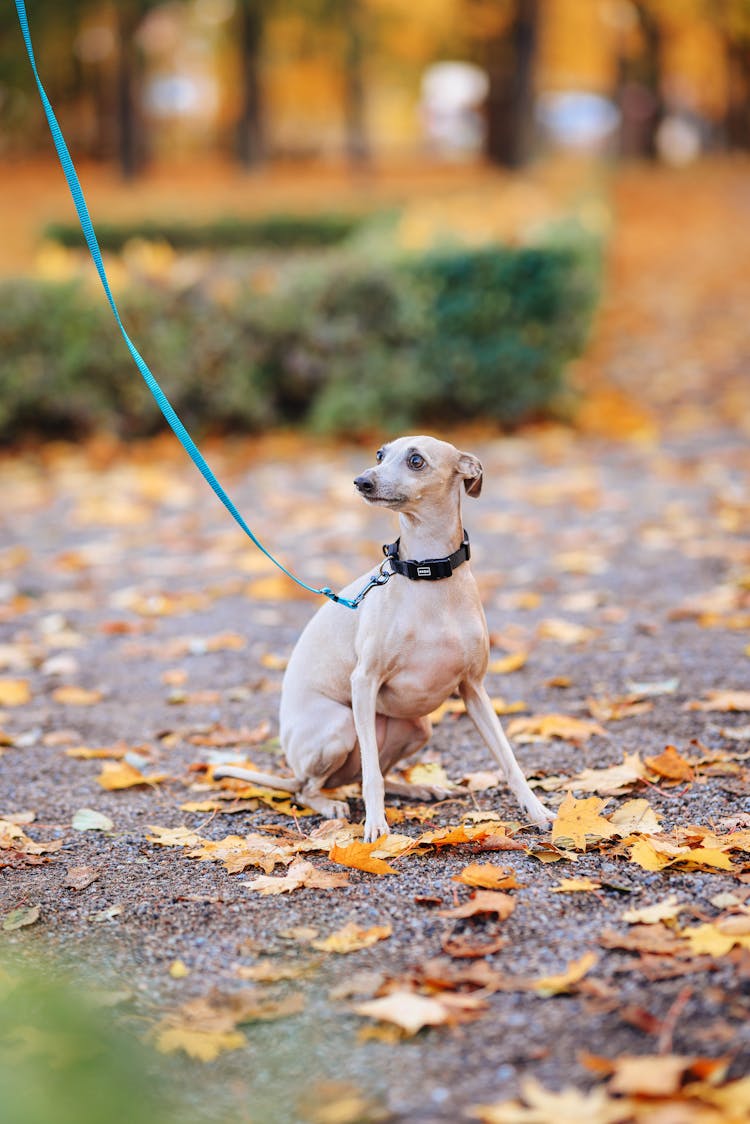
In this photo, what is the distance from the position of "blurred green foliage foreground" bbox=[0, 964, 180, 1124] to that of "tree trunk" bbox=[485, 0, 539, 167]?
23.3 meters

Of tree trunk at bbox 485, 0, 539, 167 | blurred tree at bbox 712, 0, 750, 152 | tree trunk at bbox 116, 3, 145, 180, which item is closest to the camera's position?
tree trunk at bbox 485, 0, 539, 167

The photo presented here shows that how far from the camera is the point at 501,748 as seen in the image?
3699mm

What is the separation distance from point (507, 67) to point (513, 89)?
206 cm

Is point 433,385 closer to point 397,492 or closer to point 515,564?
point 515,564

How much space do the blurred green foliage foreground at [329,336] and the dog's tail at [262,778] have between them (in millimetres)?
6683

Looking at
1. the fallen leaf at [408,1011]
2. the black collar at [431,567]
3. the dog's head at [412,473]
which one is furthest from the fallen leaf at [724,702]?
the fallen leaf at [408,1011]

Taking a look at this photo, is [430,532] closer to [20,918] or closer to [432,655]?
[432,655]

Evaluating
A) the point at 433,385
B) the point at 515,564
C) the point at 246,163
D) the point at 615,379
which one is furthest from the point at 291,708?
the point at 246,163

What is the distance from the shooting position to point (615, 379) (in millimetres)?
13000

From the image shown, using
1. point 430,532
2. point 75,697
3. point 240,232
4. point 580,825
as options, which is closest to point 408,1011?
point 580,825

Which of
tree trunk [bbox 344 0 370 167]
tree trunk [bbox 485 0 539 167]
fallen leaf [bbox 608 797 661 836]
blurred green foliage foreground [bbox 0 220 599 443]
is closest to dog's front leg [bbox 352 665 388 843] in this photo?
fallen leaf [bbox 608 797 661 836]

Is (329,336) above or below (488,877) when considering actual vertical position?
above

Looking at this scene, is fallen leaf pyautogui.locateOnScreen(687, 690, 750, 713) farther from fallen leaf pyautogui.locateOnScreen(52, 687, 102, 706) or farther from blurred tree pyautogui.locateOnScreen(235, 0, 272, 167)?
blurred tree pyautogui.locateOnScreen(235, 0, 272, 167)

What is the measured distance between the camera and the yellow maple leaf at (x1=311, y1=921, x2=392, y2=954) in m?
2.95
